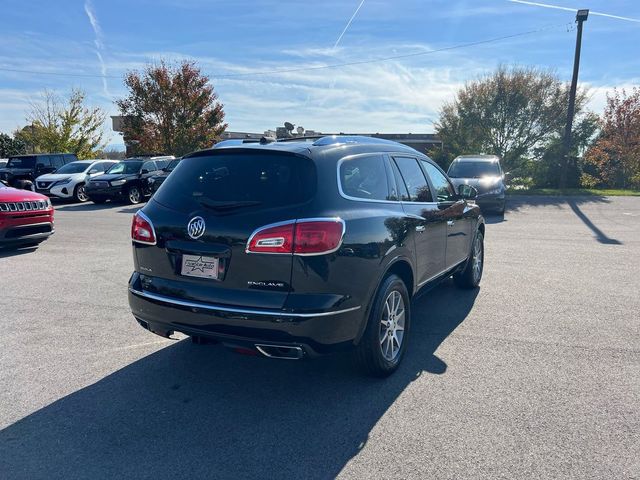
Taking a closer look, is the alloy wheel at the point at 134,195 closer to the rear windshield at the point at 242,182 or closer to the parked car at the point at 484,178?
the parked car at the point at 484,178

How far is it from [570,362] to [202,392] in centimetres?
300

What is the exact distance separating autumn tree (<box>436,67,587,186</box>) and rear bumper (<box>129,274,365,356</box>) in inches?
898

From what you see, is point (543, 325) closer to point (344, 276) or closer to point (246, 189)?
point (344, 276)

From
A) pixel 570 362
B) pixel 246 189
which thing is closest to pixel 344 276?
pixel 246 189

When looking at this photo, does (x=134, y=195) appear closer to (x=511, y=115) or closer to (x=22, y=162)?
(x=22, y=162)

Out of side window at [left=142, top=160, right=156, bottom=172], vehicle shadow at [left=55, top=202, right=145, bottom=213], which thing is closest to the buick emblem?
vehicle shadow at [left=55, top=202, right=145, bottom=213]

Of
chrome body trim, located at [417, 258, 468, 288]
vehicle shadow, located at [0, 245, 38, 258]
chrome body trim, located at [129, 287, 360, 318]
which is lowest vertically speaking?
vehicle shadow, located at [0, 245, 38, 258]

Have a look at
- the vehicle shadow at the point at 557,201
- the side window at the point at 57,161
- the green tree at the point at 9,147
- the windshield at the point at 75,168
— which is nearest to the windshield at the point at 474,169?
the vehicle shadow at the point at 557,201

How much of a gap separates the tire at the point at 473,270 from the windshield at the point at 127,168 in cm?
1606

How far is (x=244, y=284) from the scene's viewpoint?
11.0 feet

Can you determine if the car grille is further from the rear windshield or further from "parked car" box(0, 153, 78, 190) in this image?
"parked car" box(0, 153, 78, 190)

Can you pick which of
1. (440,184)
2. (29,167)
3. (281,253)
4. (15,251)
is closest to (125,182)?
(29,167)

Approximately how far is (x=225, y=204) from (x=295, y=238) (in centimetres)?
60

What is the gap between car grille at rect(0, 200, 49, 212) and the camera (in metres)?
8.78
